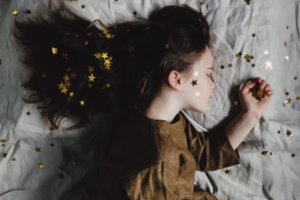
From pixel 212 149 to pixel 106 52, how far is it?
1.90 feet

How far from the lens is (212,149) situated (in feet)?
2.96

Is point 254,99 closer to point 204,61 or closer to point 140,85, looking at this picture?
point 204,61

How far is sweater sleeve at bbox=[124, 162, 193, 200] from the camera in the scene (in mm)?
719

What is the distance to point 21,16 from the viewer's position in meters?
0.81

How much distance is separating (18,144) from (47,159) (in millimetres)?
130

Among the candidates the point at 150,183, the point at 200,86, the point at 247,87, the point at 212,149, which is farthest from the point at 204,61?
the point at 150,183

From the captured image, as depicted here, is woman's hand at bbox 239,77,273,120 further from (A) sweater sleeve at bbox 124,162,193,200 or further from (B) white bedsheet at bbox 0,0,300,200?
(A) sweater sleeve at bbox 124,162,193,200

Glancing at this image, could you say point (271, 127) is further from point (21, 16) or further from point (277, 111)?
point (21, 16)

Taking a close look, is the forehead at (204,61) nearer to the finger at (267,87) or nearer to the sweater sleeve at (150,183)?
the finger at (267,87)

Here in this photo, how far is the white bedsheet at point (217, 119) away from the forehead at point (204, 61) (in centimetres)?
5

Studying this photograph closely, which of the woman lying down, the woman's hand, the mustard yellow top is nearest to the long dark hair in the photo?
the woman lying down

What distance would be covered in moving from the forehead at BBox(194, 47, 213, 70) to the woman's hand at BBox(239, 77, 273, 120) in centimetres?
17

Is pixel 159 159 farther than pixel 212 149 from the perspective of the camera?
No

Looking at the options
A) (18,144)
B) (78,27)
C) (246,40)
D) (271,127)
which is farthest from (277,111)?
(18,144)
